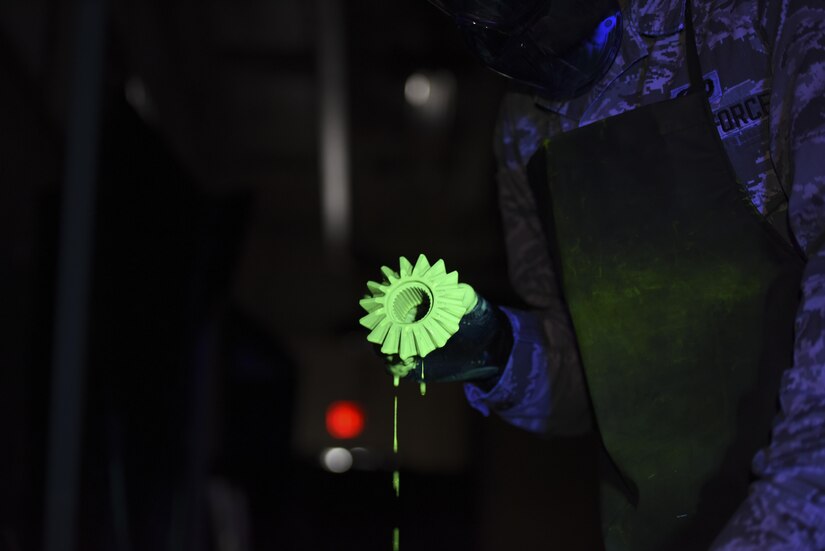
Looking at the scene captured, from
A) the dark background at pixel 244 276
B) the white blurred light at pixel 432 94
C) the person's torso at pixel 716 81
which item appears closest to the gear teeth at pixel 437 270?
the person's torso at pixel 716 81

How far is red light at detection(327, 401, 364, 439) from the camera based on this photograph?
18.1 feet

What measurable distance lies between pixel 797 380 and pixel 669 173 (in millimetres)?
312

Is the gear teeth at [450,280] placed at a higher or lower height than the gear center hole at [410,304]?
higher

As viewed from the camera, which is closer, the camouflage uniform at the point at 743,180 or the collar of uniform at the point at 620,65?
the camouflage uniform at the point at 743,180

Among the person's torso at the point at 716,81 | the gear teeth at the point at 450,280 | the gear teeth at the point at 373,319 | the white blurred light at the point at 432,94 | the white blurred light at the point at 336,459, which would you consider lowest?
the white blurred light at the point at 336,459

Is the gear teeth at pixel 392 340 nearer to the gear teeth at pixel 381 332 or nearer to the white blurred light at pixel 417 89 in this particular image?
the gear teeth at pixel 381 332

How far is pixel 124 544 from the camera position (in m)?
1.80

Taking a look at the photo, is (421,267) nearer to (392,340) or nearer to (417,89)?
(392,340)

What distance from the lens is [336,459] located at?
17.3 feet

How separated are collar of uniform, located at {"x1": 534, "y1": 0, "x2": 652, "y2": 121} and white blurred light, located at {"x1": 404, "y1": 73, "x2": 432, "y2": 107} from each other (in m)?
3.12

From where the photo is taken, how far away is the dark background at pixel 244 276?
71.9 inches

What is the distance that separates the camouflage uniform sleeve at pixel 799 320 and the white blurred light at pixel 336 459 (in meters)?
4.36

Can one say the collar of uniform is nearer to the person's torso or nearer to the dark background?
the person's torso

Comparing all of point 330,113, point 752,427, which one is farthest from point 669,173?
point 330,113
